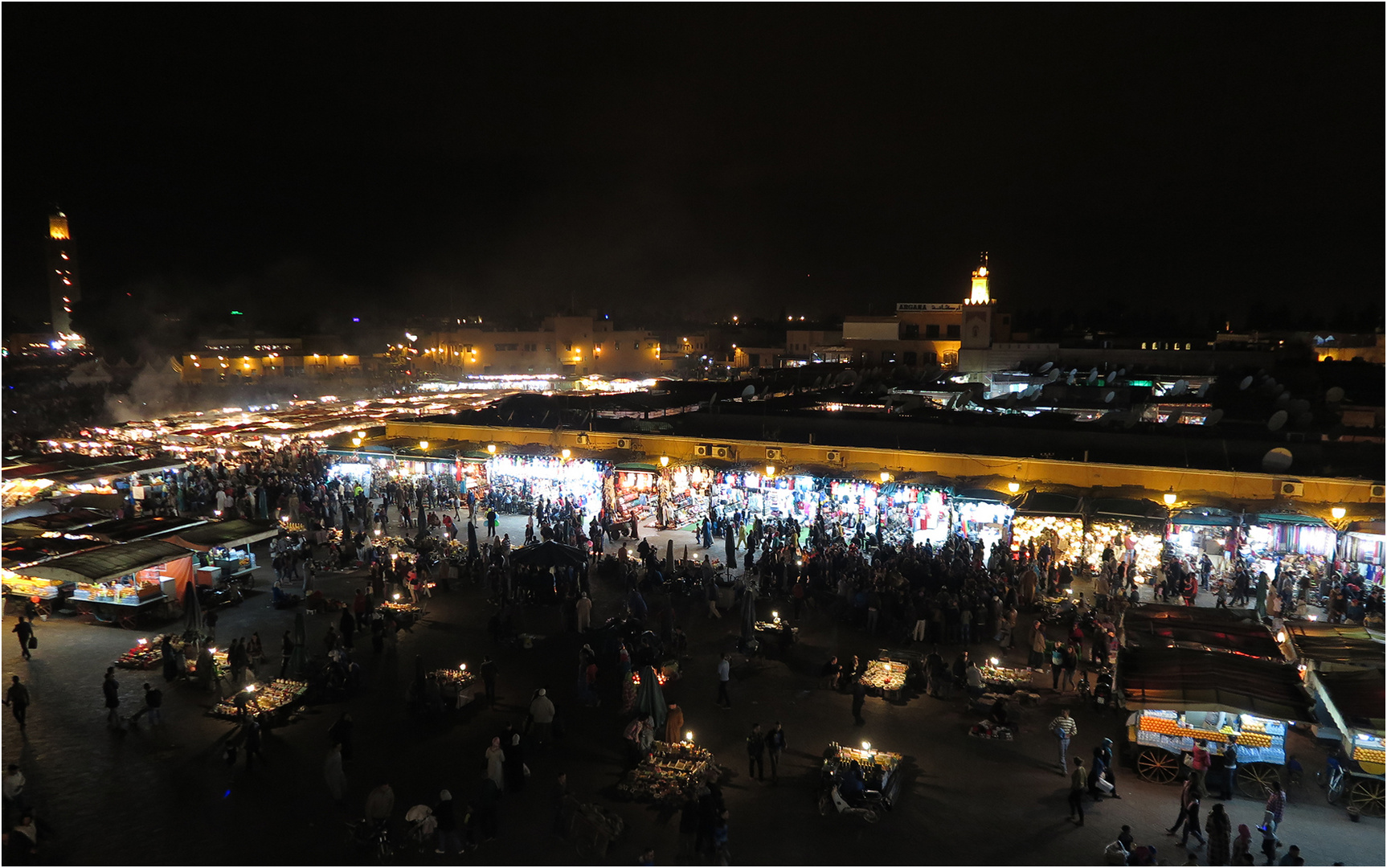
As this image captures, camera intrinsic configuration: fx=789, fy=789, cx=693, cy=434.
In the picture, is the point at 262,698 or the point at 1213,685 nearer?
the point at 1213,685

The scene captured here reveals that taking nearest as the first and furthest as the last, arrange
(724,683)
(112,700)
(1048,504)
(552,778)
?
(552,778)
(112,700)
(724,683)
(1048,504)

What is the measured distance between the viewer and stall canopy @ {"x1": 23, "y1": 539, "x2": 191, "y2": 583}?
13.2 m

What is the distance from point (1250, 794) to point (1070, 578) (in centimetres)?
722

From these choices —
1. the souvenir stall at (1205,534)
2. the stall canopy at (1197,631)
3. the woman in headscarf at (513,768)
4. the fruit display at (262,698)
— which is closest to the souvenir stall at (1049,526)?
the souvenir stall at (1205,534)

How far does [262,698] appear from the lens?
1029 cm

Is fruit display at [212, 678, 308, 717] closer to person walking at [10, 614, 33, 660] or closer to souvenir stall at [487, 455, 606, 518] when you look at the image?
person walking at [10, 614, 33, 660]

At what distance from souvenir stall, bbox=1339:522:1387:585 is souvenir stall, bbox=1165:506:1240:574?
5.54 feet

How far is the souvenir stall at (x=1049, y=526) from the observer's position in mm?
15336

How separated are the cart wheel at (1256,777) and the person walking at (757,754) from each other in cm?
496

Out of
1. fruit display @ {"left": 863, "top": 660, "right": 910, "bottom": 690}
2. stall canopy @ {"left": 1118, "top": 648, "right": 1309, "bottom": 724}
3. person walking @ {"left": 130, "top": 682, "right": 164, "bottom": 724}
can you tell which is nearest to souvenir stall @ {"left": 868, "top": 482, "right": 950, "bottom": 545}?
fruit display @ {"left": 863, "top": 660, "right": 910, "bottom": 690}

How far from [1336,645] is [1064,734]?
4044 millimetres

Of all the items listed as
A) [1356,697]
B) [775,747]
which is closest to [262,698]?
[775,747]

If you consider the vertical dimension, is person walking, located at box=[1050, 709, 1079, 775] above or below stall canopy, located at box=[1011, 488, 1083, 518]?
below

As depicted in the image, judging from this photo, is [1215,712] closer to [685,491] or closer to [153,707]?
[153,707]
